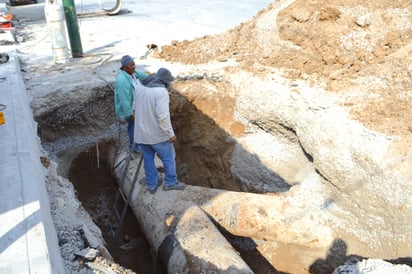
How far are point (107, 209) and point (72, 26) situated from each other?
15.3 ft

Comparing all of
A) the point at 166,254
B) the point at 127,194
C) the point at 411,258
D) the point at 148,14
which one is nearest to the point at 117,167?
the point at 127,194

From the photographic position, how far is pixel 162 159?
4.68 meters

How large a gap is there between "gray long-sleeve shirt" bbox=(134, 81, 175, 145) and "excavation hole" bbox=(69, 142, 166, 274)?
1439 millimetres

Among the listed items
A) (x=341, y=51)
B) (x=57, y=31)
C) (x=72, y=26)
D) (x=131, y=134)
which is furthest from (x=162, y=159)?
(x=72, y=26)

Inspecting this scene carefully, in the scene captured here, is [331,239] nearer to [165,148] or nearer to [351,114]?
[351,114]

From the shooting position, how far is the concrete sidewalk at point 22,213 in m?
2.36

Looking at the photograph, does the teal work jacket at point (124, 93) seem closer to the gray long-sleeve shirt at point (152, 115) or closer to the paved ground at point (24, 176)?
the gray long-sleeve shirt at point (152, 115)

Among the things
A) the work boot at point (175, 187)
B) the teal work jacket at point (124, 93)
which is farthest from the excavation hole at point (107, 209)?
the teal work jacket at point (124, 93)

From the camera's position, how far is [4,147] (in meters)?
3.60

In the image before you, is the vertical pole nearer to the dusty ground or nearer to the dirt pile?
the dusty ground

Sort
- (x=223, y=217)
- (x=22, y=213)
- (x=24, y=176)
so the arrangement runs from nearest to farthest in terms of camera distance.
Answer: (x=22, y=213), (x=24, y=176), (x=223, y=217)

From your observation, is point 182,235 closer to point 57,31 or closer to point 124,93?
point 124,93

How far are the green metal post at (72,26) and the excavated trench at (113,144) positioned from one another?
2585 mm

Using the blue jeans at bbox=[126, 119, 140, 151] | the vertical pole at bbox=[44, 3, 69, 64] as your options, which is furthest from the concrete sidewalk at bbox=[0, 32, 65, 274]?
the vertical pole at bbox=[44, 3, 69, 64]
